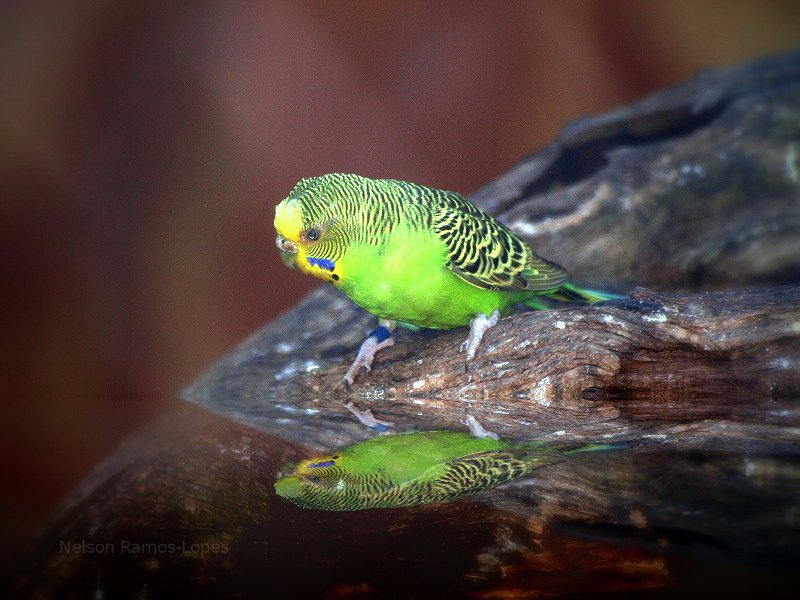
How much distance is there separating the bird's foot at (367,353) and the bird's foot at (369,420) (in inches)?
7.6

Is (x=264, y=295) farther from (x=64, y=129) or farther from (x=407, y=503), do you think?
(x=407, y=503)

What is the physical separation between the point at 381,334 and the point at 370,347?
0.09m

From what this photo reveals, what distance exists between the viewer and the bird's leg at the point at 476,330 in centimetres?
312

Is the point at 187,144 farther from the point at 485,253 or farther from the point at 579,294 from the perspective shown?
the point at 579,294

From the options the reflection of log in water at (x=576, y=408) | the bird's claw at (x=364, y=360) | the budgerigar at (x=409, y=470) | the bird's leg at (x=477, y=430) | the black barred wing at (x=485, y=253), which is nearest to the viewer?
the reflection of log in water at (x=576, y=408)

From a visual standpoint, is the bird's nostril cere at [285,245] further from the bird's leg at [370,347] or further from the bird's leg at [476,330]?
the bird's leg at [476,330]

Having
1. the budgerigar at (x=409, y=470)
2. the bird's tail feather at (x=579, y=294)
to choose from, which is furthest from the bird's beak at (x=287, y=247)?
the bird's tail feather at (x=579, y=294)

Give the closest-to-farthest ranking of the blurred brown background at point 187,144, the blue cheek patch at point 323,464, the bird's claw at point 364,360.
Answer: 1. the blue cheek patch at point 323,464
2. the bird's claw at point 364,360
3. the blurred brown background at point 187,144

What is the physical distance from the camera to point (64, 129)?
16.5ft

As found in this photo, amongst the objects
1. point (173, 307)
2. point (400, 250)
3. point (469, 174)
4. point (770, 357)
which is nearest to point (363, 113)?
point (469, 174)

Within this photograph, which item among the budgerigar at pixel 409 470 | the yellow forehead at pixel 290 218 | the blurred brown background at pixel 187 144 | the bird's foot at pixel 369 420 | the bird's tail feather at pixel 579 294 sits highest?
the blurred brown background at pixel 187 144

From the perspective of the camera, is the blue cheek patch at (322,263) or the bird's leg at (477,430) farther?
the blue cheek patch at (322,263)

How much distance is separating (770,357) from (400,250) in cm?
150

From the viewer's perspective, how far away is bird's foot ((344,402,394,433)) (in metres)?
2.65
